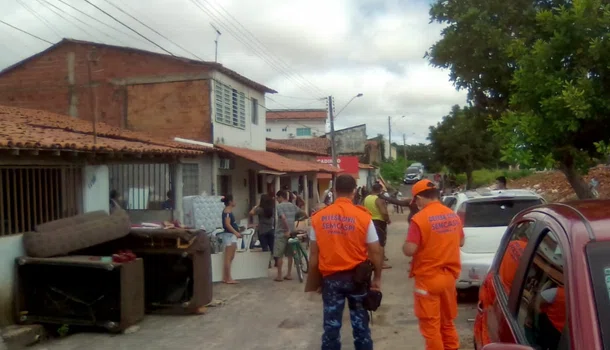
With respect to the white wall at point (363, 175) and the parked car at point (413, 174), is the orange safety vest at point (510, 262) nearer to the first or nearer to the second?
the white wall at point (363, 175)

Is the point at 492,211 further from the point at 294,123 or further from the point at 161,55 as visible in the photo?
the point at 294,123

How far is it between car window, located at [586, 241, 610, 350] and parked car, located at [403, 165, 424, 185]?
176ft

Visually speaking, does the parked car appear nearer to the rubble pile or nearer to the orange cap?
the rubble pile

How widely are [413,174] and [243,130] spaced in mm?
38783

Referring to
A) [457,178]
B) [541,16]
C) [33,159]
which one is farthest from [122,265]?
[457,178]

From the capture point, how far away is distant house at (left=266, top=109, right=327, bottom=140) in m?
61.2

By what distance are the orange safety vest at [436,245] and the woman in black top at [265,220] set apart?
736 centimetres

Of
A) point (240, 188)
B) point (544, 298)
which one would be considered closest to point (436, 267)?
point (544, 298)

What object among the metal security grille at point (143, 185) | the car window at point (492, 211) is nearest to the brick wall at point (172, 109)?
the metal security grille at point (143, 185)

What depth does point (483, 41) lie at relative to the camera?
1133cm

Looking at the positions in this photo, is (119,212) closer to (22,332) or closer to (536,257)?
(22,332)

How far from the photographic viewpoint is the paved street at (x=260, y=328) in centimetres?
744

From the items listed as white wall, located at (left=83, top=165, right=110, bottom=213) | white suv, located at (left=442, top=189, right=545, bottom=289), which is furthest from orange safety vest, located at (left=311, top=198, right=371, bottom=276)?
white wall, located at (left=83, top=165, right=110, bottom=213)

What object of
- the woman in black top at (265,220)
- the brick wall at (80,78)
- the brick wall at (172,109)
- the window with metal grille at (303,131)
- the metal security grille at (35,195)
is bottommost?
the woman in black top at (265,220)
